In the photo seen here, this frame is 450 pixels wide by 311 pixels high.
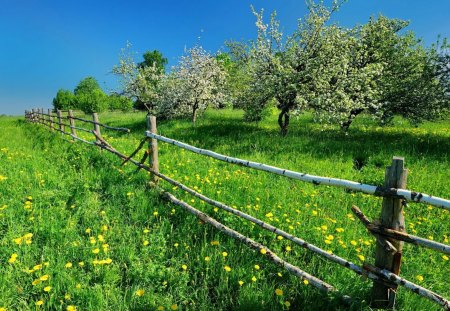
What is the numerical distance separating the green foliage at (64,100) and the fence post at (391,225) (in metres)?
86.8

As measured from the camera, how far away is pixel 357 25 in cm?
1419

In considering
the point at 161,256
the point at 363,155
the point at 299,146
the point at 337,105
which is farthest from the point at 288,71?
the point at 161,256

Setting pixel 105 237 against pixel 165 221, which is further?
pixel 165 221

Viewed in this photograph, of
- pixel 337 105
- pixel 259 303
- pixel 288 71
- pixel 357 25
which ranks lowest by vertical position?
pixel 259 303

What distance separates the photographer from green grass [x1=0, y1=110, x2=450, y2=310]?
316 centimetres

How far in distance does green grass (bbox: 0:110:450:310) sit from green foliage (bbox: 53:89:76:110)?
264 feet

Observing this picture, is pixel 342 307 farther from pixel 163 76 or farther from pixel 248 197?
pixel 163 76

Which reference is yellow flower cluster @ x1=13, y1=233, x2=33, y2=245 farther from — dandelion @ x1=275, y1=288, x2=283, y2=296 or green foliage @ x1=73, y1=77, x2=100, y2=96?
green foliage @ x1=73, y1=77, x2=100, y2=96

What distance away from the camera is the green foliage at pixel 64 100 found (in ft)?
257

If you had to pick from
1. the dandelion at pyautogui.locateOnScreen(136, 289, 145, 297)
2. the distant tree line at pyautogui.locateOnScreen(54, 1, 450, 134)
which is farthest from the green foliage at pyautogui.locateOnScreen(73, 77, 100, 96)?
A: the dandelion at pyautogui.locateOnScreen(136, 289, 145, 297)

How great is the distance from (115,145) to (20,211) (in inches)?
229

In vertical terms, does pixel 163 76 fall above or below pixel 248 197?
above

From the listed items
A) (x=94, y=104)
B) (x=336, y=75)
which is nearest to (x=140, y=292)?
(x=336, y=75)

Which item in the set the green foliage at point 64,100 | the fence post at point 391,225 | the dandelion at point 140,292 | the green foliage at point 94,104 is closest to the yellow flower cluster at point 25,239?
the dandelion at point 140,292
